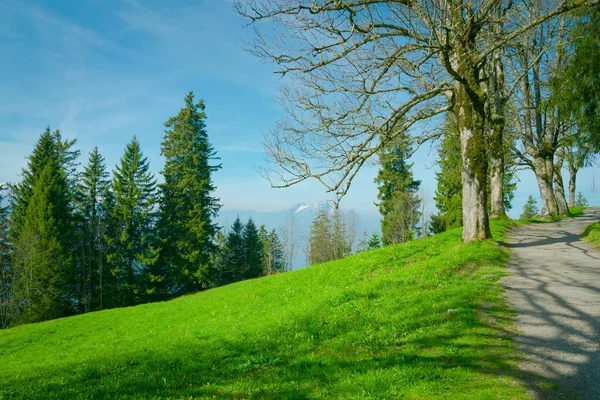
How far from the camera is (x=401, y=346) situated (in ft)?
19.4

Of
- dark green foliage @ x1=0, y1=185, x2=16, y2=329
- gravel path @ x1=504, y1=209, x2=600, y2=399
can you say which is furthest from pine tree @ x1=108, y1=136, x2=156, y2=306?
gravel path @ x1=504, y1=209, x2=600, y2=399

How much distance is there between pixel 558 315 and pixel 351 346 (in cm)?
362

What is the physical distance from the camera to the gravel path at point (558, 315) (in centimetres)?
432

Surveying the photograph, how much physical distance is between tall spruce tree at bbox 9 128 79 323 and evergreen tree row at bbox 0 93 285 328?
0.28 ft

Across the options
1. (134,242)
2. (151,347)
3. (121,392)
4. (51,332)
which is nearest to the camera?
(121,392)

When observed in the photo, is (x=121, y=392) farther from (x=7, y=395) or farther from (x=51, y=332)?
(x=51, y=332)

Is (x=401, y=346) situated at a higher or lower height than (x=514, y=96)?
lower

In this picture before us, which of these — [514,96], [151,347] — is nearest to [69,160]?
[151,347]

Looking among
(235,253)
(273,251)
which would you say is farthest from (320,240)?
(235,253)

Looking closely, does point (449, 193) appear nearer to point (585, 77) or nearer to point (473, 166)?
point (585, 77)

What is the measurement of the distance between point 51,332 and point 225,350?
18173 millimetres

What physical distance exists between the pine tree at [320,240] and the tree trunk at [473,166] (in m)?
54.2

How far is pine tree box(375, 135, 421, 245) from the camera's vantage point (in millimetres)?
46406

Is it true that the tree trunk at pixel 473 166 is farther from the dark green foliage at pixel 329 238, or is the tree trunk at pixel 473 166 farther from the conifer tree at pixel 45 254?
the dark green foliage at pixel 329 238
